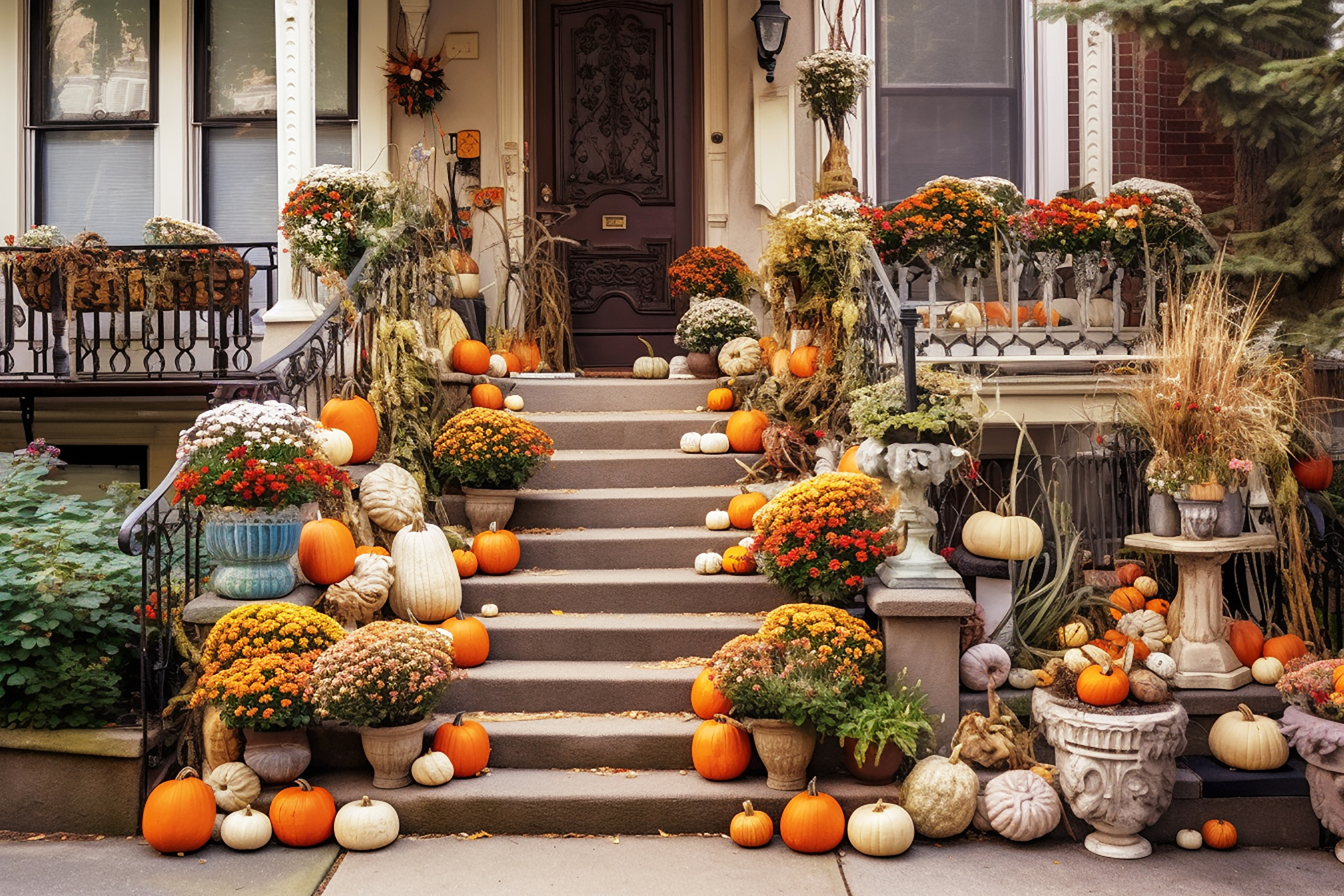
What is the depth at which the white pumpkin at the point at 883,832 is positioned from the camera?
4.18 metres

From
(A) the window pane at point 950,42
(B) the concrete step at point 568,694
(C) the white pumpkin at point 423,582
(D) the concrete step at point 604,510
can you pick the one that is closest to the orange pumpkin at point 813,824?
(B) the concrete step at point 568,694

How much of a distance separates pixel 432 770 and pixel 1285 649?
3502mm

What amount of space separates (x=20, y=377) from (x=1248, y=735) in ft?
20.9

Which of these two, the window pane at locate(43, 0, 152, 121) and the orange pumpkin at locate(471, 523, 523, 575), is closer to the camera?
the orange pumpkin at locate(471, 523, 523, 575)

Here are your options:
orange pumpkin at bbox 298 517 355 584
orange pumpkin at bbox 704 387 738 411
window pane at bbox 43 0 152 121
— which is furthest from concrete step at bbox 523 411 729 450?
window pane at bbox 43 0 152 121

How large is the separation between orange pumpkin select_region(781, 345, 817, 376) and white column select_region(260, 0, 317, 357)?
270cm

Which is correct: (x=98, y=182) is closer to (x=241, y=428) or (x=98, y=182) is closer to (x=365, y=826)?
(x=241, y=428)

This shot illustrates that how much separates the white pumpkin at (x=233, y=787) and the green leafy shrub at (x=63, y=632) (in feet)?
1.76

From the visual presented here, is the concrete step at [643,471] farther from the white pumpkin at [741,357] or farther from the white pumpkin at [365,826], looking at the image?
the white pumpkin at [365,826]

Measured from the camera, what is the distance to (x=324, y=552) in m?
4.90

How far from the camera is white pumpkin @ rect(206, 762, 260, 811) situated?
436 cm

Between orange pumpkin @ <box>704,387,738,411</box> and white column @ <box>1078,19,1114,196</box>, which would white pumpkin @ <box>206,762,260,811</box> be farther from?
white column @ <box>1078,19,1114,196</box>

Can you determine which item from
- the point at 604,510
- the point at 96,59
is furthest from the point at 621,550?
the point at 96,59

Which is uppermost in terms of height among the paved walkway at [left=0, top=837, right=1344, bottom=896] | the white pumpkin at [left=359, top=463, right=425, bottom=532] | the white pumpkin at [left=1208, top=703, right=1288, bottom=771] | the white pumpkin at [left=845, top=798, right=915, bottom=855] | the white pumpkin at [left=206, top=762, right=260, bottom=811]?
the white pumpkin at [left=359, top=463, right=425, bottom=532]
